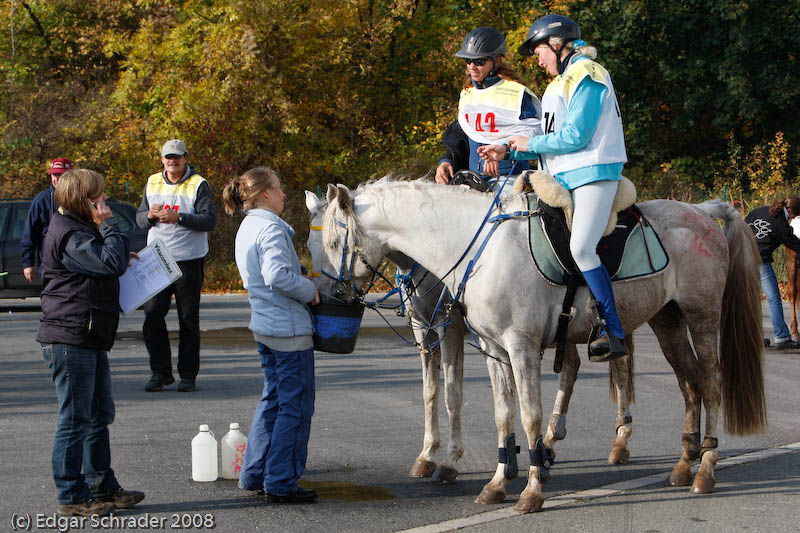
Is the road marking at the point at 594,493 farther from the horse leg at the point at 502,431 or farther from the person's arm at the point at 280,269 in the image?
the person's arm at the point at 280,269

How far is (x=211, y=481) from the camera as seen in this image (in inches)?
258

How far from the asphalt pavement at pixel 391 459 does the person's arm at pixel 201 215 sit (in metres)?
1.63

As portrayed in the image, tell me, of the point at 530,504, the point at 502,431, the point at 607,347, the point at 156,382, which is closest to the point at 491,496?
the point at 530,504

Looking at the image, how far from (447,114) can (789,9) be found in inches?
406

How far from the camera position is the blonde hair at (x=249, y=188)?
6.25 metres

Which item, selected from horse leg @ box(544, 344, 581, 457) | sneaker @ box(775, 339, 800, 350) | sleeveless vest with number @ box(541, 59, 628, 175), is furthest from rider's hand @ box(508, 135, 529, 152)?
sneaker @ box(775, 339, 800, 350)

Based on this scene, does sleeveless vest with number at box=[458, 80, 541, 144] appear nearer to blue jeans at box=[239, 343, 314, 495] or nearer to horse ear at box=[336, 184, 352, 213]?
horse ear at box=[336, 184, 352, 213]

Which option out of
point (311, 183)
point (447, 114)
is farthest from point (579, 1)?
point (311, 183)

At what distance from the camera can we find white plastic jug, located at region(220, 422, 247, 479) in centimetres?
660

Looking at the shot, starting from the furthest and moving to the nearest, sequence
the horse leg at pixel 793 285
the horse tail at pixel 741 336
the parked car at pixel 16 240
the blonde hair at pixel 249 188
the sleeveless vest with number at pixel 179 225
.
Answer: the parked car at pixel 16 240
the horse leg at pixel 793 285
the sleeveless vest with number at pixel 179 225
the horse tail at pixel 741 336
the blonde hair at pixel 249 188

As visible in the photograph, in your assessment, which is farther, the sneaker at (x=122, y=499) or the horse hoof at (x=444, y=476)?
the horse hoof at (x=444, y=476)

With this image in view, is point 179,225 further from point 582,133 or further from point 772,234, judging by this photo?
point 772,234

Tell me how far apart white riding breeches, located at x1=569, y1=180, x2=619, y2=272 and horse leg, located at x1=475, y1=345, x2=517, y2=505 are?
2.75 ft

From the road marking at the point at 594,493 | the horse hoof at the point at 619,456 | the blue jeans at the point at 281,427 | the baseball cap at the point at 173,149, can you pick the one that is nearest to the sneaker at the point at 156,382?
the baseball cap at the point at 173,149
